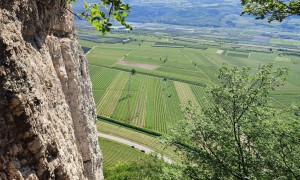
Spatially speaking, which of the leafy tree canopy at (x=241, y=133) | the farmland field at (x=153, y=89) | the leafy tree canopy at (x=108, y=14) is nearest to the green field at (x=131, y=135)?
the farmland field at (x=153, y=89)

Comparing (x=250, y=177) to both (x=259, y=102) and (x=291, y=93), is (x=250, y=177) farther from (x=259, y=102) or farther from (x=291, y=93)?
(x=291, y=93)

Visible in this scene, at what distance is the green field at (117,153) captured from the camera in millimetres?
67131

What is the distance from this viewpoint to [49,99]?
9.46 metres

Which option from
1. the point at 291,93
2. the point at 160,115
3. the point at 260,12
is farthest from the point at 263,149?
the point at 291,93

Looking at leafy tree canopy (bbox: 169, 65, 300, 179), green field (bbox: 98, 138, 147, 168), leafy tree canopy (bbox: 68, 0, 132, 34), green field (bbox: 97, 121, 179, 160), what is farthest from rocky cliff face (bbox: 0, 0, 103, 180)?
green field (bbox: 97, 121, 179, 160)

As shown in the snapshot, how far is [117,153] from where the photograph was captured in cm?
7044

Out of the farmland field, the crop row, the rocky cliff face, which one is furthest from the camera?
the crop row

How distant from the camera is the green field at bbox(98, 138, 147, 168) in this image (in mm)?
67131

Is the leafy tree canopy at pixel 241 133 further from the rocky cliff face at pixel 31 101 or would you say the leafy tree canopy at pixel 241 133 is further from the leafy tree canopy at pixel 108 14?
the leafy tree canopy at pixel 108 14

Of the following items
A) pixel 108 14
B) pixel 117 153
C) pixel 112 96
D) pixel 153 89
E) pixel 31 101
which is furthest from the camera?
pixel 153 89

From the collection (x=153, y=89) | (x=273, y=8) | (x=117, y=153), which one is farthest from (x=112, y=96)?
(x=273, y=8)

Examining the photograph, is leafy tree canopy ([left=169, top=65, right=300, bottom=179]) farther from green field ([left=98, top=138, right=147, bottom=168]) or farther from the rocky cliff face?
green field ([left=98, top=138, right=147, bottom=168])

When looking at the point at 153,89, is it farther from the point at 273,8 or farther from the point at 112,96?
the point at 273,8

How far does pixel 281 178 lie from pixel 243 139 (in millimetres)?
4947
